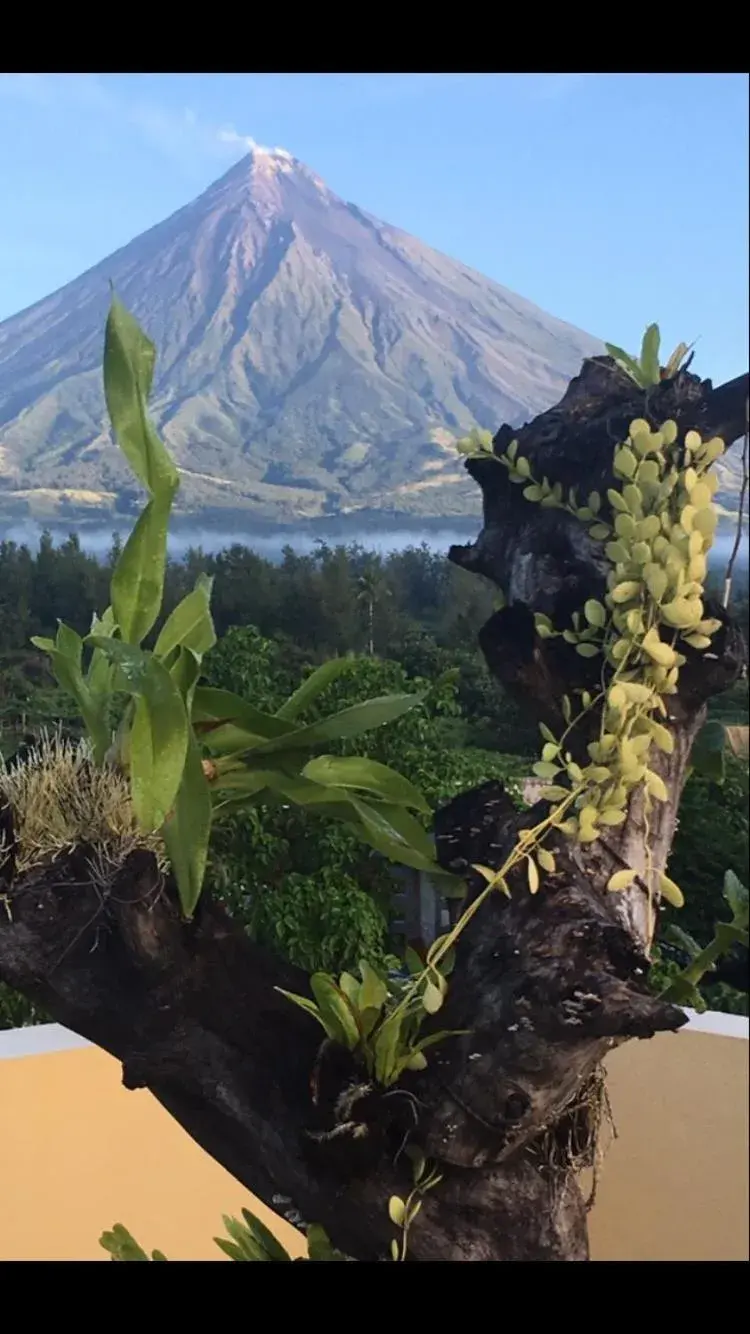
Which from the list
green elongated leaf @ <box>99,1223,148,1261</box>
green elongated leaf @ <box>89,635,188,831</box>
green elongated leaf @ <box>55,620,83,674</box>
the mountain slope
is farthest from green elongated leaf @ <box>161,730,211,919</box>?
the mountain slope

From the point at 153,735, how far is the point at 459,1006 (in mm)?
212

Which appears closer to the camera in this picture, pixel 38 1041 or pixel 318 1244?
pixel 318 1244

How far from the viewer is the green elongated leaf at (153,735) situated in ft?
1.64

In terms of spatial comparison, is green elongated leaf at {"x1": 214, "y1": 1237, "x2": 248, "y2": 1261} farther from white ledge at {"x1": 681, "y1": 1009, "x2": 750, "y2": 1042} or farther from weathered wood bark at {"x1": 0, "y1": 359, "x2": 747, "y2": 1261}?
white ledge at {"x1": 681, "y1": 1009, "x2": 750, "y2": 1042}

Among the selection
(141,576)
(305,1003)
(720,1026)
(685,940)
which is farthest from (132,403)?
(720,1026)

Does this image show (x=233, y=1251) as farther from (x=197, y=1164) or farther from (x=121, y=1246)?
(x=197, y=1164)

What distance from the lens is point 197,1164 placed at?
2.72 ft

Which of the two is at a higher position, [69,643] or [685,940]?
[69,643]

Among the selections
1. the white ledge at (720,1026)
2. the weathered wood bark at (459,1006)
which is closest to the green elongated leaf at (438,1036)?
the weathered wood bark at (459,1006)

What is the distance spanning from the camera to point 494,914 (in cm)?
58

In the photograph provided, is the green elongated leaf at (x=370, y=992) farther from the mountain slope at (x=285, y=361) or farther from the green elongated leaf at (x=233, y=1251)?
the mountain slope at (x=285, y=361)
